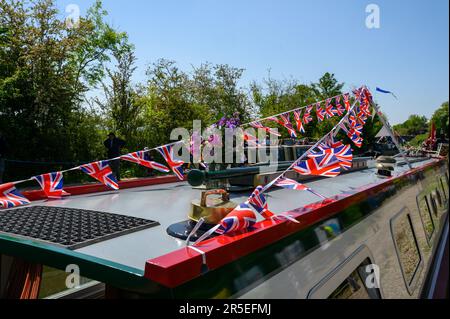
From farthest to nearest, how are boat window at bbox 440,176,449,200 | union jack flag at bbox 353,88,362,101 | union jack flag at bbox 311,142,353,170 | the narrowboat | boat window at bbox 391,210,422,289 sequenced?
1. boat window at bbox 440,176,449,200
2. union jack flag at bbox 353,88,362,101
3. boat window at bbox 391,210,422,289
4. union jack flag at bbox 311,142,353,170
5. the narrowboat

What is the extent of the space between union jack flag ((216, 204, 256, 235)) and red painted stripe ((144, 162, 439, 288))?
0.04 meters

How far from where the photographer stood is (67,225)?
6.35 ft

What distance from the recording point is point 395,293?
2613mm

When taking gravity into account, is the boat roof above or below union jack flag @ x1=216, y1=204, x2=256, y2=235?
below

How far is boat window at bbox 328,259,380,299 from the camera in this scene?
1.85m

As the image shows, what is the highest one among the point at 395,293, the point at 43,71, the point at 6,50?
the point at 6,50

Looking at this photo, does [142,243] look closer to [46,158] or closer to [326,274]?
[326,274]

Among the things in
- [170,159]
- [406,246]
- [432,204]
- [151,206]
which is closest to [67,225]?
[151,206]

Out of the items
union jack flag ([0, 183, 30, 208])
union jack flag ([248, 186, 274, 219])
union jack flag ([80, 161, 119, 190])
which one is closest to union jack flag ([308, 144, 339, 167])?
union jack flag ([248, 186, 274, 219])

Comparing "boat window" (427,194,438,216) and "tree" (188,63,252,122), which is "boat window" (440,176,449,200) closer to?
"boat window" (427,194,438,216)

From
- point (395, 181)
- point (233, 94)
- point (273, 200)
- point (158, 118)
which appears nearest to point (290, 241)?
point (273, 200)

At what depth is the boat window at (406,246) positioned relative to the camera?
3.03 metres
